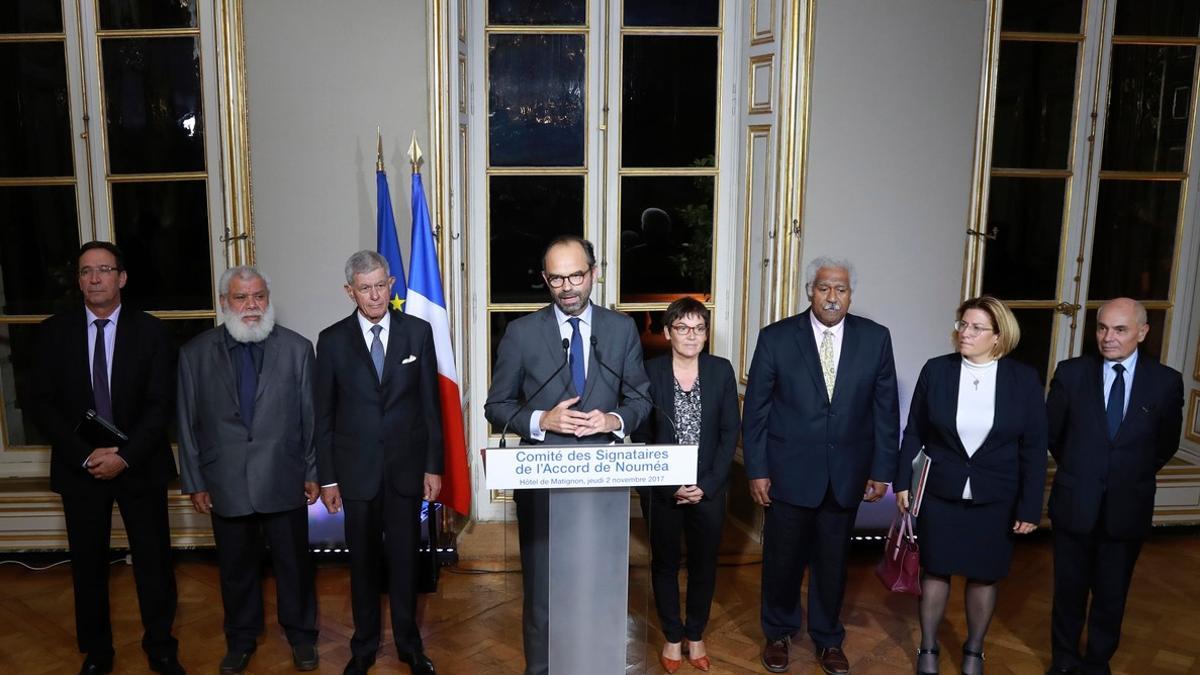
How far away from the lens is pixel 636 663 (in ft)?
9.14

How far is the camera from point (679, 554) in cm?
313

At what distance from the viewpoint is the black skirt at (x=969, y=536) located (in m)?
2.88

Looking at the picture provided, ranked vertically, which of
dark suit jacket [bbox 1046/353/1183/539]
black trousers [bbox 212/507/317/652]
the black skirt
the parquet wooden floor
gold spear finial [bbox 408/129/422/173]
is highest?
gold spear finial [bbox 408/129/422/173]

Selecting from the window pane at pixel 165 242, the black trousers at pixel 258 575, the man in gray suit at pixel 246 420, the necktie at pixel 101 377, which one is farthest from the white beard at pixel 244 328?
the window pane at pixel 165 242

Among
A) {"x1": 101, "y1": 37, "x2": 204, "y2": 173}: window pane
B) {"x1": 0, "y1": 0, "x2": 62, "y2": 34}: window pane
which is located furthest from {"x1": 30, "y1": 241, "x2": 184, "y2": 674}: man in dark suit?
{"x1": 0, "y1": 0, "x2": 62, "y2": 34}: window pane

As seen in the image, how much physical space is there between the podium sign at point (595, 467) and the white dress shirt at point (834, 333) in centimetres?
116

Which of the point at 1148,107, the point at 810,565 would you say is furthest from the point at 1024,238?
the point at 810,565

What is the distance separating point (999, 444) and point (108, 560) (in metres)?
2.96

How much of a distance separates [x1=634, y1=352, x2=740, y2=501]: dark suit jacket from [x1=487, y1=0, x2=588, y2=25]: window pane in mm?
1987

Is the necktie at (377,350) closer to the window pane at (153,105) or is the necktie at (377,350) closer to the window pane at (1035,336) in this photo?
the window pane at (153,105)

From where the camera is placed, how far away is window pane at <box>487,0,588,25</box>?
13.8ft

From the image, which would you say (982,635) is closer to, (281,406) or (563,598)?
(563,598)

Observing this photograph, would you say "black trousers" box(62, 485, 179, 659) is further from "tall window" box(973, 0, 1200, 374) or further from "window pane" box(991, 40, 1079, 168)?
"window pane" box(991, 40, 1079, 168)

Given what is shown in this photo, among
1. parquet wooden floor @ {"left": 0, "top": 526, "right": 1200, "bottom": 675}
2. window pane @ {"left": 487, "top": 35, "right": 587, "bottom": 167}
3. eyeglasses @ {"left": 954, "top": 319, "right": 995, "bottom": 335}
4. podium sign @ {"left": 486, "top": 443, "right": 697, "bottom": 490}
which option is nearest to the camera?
podium sign @ {"left": 486, "top": 443, "right": 697, "bottom": 490}
